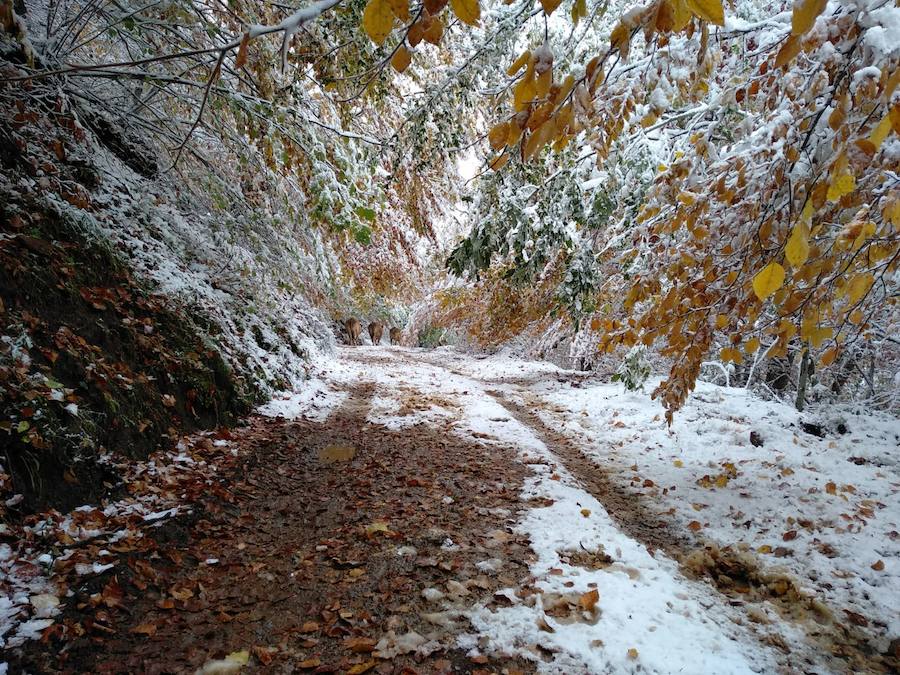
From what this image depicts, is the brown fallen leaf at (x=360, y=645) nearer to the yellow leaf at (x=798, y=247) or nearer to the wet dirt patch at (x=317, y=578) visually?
the wet dirt patch at (x=317, y=578)

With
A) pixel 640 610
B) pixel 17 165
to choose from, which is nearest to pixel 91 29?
pixel 17 165

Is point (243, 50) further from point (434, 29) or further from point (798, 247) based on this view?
point (798, 247)

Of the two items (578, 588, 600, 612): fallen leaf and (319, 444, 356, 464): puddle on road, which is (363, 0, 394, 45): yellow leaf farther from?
(319, 444, 356, 464): puddle on road

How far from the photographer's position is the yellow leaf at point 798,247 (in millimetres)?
1209

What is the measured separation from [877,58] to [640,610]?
7.75 feet

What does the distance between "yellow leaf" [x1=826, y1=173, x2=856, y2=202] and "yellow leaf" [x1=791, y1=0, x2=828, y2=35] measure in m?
0.60

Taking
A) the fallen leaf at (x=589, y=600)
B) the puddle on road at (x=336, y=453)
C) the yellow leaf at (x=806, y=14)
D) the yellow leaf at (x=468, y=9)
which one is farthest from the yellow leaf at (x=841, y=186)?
the puddle on road at (x=336, y=453)

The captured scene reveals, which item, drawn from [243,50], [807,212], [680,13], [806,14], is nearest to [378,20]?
[243,50]

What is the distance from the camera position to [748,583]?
237 cm

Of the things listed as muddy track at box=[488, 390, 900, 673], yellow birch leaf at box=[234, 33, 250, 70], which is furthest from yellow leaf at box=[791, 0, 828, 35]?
muddy track at box=[488, 390, 900, 673]

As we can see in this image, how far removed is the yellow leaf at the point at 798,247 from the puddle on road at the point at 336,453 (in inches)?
136

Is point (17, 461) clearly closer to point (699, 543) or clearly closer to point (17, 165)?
point (17, 165)

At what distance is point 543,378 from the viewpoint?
9094mm

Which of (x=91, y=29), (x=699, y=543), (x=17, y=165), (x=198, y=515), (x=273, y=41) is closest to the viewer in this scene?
(x=198, y=515)
